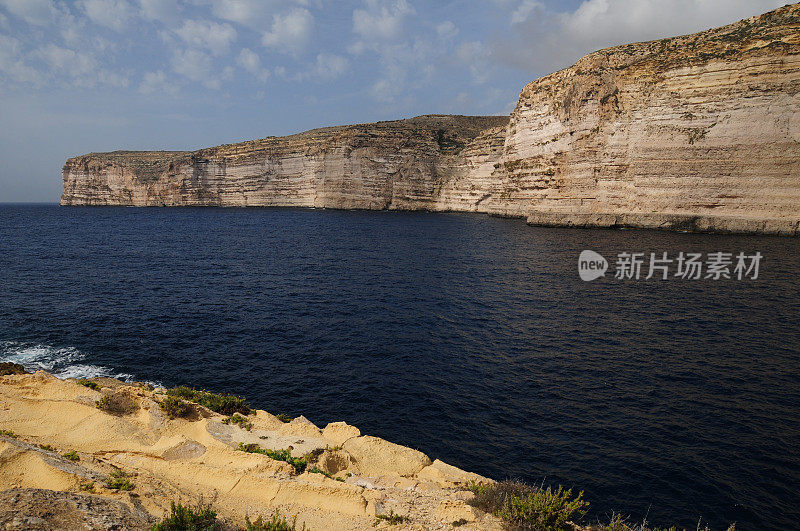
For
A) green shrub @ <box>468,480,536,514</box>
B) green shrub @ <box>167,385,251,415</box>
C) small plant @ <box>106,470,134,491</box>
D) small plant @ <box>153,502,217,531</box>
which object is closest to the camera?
small plant @ <box>153,502,217,531</box>

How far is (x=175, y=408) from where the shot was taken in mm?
14562

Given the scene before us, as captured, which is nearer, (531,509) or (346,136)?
(531,509)

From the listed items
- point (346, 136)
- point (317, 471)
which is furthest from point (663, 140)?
point (346, 136)

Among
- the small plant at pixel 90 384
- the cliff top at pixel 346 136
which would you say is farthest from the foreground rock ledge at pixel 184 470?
the cliff top at pixel 346 136

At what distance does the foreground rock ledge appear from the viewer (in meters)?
8.28

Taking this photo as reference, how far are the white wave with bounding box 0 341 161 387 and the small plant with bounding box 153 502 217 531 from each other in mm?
15193

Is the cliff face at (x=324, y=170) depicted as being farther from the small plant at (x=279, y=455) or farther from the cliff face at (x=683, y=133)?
the small plant at (x=279, y=455)

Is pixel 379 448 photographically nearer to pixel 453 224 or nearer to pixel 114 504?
pixel 114 504

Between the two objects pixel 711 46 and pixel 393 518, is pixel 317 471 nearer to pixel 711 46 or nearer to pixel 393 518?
pixel 393 518

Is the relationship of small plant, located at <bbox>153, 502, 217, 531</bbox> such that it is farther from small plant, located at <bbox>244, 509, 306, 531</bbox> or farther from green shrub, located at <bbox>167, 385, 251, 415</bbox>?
green shrub, located at <bbox>167, 385, 251, 415</bbox>

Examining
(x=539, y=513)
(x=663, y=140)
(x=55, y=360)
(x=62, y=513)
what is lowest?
(x=55, y=360)

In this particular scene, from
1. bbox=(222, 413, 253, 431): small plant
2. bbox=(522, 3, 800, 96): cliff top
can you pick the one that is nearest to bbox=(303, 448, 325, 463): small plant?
bbox=(222, 413, 253, 431): small plant
